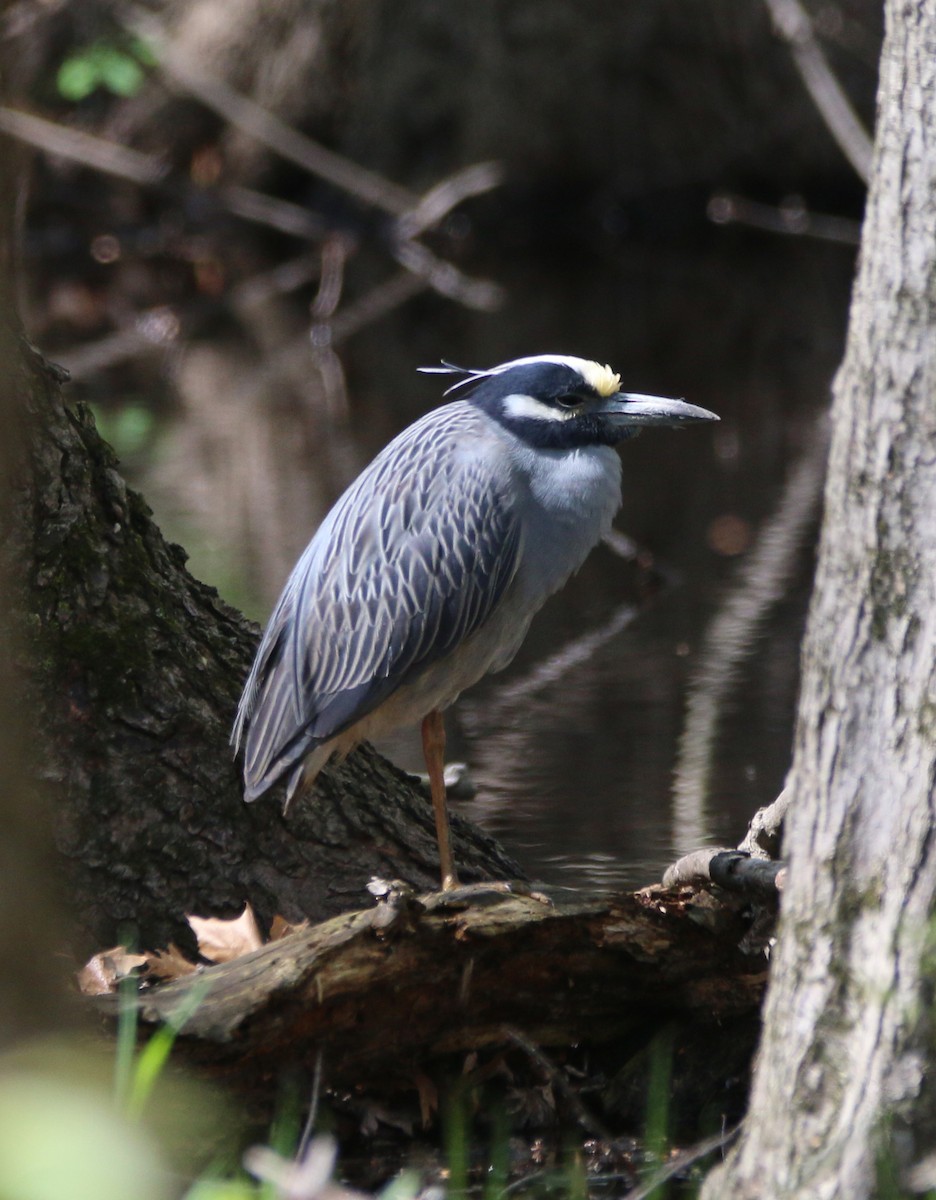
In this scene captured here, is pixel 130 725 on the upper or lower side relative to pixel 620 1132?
upper

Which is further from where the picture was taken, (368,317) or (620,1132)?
(368,317)

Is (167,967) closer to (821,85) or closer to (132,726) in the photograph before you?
(132,726)

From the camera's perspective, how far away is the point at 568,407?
4.15m

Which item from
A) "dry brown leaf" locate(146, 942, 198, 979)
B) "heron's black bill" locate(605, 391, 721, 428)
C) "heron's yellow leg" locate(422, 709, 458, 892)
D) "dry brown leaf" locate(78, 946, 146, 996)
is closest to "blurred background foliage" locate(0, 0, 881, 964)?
"heron's yellow leg" locate(422, 709, 458, 892)

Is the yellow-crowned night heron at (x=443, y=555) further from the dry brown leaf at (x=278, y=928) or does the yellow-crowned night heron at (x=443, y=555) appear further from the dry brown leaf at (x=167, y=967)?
the dry brown leaf at (x=167, y=967)

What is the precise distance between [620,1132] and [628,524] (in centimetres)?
573

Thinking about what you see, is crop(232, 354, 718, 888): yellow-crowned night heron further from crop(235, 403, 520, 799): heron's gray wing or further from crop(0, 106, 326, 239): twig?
crop(0, 106, 326, 239): twig

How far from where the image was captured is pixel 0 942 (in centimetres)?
160

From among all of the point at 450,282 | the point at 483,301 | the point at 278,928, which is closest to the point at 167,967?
the point at 278,928

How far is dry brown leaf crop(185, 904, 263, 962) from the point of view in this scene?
11.4ft

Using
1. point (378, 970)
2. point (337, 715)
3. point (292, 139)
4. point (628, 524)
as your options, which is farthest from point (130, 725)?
point (292, 139)

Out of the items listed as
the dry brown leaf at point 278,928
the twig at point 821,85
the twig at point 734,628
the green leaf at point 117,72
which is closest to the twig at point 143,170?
the green leaf at point 117,72

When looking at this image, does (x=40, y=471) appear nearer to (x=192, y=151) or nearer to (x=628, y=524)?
(x=628, y=524)

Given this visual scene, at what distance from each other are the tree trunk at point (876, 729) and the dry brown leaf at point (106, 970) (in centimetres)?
150
